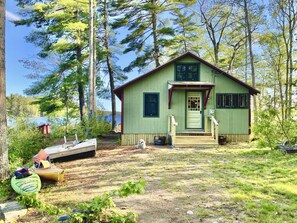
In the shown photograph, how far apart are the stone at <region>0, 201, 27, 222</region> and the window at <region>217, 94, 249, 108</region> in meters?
11.5

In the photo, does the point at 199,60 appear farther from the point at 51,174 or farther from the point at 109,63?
the point at 109,63

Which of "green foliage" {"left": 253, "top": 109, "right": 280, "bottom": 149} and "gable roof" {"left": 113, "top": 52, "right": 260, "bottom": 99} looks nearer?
"green foliage" {"left": 253, "top": 109, "right": 280, "bottom": 149}

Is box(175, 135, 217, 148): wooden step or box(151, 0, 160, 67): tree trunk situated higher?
box(151, 0, 160, 67): tree trunk

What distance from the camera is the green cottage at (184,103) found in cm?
1370

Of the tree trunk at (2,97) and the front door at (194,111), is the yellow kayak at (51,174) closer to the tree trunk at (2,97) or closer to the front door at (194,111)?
the tree trunk at (2,97)

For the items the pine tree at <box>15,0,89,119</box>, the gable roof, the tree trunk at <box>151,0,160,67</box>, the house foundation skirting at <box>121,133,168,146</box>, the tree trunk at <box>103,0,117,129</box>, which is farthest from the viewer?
the tree trunk at <box>103,0,117,129</box>

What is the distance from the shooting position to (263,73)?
25.5 meters

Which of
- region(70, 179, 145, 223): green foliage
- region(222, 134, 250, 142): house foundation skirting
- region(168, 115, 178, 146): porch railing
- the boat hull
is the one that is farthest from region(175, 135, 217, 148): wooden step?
region(70, 179, 145, 223): green foliage

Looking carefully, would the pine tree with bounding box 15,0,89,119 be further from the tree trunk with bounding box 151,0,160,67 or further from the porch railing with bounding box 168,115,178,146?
the porch railing with bounding box 168,115,178,146

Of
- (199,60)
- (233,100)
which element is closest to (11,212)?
(199,60)

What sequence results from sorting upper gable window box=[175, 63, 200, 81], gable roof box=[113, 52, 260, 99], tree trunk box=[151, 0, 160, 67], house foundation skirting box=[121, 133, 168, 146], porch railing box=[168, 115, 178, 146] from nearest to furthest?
porch railing box=[168, 115, 178, 146]
gable roof box=[113, 52, 260, 99]
house foundation skirting box=[121, 133, 168, 146]
upper gable window box=[175, 63, 200, 81]
tree trunk box=[151, 0, 160, 67]

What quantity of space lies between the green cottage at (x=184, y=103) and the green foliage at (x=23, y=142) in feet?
14.4

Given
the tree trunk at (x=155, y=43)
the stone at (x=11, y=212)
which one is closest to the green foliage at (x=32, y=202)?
the stone at (x=11, y=212)

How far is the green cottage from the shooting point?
13.7 metres
